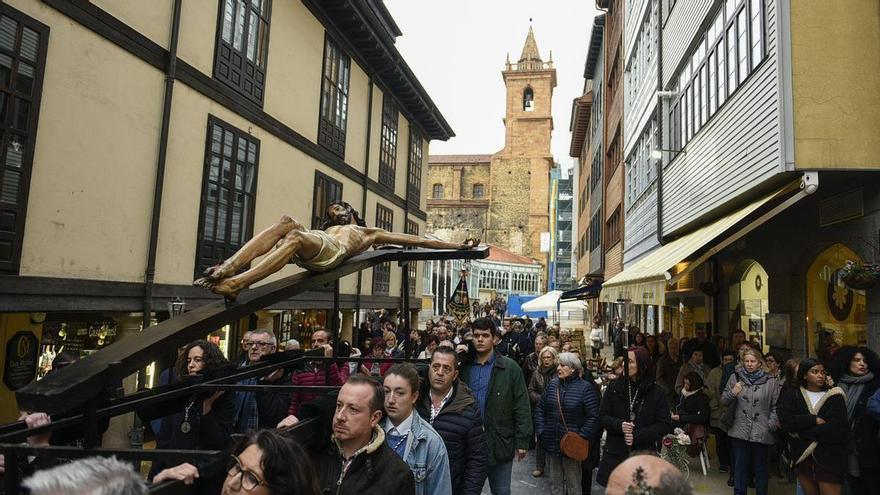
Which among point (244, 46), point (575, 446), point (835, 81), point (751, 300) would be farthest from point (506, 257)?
point (575, 446)

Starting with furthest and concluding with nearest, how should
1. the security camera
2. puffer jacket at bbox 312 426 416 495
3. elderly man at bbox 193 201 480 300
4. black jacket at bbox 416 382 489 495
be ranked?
the security camera < black jacket at bbox 416 382 489 495 < elderly man at bbox 193 201 480 300 < puffer jacket at bbox 312 426 416 495

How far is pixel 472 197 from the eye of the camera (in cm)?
7806

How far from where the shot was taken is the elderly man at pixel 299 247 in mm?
3072

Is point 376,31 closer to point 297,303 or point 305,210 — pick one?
point 305,210

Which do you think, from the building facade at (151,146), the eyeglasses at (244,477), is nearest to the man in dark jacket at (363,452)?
the eyeglasses at (244,477)

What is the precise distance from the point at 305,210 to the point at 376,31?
652 cm

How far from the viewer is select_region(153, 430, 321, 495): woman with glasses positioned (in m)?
2.09

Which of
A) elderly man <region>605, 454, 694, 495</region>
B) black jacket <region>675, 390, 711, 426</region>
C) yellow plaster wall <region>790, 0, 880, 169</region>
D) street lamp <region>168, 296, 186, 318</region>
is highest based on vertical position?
yellow plaster wall <region>790, 0, 880, 169</region>

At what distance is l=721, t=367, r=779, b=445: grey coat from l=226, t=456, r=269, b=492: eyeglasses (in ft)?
21.1

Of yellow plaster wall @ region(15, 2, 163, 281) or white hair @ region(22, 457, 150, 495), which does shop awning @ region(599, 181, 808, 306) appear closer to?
white hair @ region(22, 457, 150, 495)

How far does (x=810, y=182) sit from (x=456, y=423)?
6196 mm

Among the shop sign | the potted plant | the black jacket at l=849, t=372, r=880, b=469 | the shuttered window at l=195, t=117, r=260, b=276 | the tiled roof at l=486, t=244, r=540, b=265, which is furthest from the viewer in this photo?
the tiled roof at l=486, t=244, r=540, b=265

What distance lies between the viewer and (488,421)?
5.39m

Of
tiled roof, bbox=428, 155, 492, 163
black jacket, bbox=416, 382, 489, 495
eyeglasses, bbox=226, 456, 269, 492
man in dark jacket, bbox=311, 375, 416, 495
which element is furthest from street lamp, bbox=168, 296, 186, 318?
tiled roof, bbox=428, 155, 492, 163
